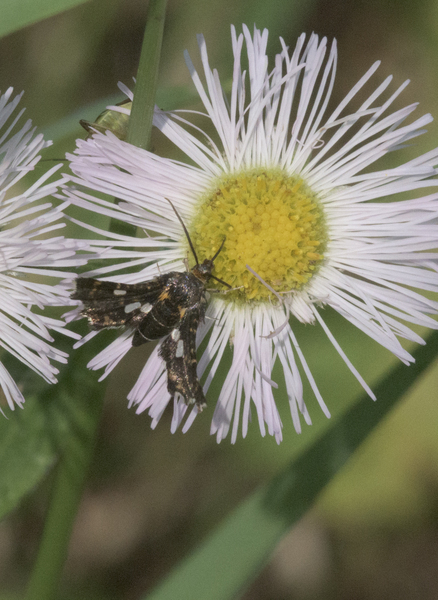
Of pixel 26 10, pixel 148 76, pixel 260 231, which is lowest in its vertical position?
pixel 260 231

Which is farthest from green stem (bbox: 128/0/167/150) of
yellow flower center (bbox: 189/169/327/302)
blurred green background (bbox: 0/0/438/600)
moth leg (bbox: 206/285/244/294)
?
blurred green background (bbox: 0/0/438/600)

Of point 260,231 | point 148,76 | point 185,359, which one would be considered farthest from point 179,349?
point 148,76

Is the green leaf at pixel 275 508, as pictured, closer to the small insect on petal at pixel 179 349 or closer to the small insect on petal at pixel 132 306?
the small insect on petal at pixel 179 349

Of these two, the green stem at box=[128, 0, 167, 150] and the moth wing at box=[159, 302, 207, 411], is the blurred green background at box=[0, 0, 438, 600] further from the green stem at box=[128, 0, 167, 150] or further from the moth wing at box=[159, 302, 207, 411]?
the green stem at box=[128, 0, 167, 150]

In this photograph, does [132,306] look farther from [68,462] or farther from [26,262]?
[68,462]

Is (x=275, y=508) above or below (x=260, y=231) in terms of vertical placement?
below

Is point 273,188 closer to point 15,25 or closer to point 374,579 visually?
point 15,25
